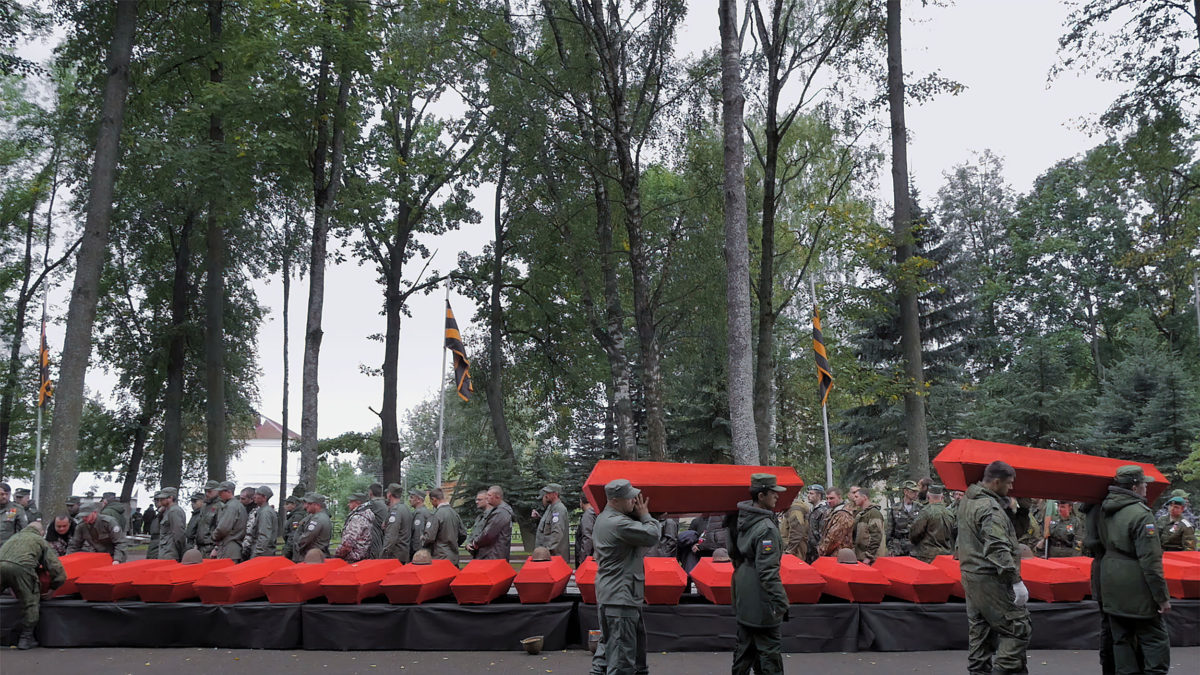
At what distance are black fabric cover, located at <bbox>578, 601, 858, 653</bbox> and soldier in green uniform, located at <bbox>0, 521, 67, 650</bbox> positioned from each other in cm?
636

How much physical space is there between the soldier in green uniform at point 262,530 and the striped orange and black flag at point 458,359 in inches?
356

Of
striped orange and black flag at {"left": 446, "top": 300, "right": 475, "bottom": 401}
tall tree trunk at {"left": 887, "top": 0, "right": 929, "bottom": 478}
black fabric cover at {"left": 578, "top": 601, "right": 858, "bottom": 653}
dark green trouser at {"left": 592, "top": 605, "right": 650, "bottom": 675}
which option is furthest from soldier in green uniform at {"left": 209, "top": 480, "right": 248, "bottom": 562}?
tall tree trunk at {"left": 887, "top": 0, "right": 929, "bottom": 478}

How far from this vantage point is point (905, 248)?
1758 centimetres

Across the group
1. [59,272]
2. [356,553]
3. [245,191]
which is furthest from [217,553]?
[59,272]

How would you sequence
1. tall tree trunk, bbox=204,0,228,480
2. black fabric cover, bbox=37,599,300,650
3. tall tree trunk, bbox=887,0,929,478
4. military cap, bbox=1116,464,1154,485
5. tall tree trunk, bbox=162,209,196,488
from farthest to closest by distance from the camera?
tall tree trunk, bbox=162,209,196,488 → tall tree trunk, bbox=204,0,228,480 → tall tree trunk, bbox=887,0,929,478 → black fabric cover, bbox=37,599,300,650 → military cap, bbox=1116,464,1154,485

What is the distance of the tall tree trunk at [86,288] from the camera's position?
13492 mm

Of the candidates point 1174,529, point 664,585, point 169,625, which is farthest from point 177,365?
point 1174,529

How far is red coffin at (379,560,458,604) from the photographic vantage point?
8.98 metres

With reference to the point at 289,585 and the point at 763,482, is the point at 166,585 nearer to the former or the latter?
the point at 289,585

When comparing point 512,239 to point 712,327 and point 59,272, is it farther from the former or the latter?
point 59,272

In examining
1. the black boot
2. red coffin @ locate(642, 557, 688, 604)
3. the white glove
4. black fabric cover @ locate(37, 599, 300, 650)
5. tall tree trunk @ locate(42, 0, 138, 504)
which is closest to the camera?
the white glove

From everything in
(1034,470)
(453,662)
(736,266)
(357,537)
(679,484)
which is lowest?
(453,662)

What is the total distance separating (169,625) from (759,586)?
6.86 metres

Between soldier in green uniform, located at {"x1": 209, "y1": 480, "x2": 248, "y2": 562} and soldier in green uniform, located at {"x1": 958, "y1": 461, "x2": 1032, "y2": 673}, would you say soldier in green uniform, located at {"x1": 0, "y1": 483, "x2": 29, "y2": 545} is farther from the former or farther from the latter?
soldier in green uniform, located at {"x1": 958, "y1": 461, "x2": 1032, "y2": 673}
